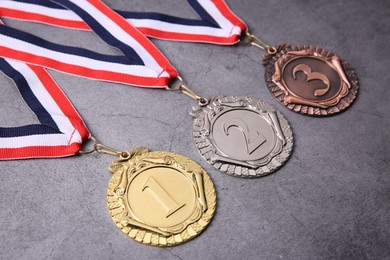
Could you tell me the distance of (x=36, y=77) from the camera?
2.06m

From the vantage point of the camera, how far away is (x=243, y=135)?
1.92 meters

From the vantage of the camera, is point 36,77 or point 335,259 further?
point 36,77

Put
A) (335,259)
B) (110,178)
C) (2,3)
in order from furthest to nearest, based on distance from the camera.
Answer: (2,3) < (110,178) < (335,259)

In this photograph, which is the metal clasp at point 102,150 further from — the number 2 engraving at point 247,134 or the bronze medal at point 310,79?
the bronze medal at point 310,79

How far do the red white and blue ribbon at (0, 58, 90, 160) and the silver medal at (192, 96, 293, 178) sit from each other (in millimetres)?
482

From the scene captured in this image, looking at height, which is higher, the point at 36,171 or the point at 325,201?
the point at 325,201

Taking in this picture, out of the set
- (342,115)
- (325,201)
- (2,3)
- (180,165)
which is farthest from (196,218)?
(2,3)

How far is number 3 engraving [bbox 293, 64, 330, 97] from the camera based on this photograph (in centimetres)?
209

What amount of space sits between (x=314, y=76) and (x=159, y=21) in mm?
772

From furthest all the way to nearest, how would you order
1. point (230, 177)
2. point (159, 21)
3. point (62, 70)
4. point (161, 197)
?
point (159, 21), point (62, 70), point (230, 177), point (161, 197)

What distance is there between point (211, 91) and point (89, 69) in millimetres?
545

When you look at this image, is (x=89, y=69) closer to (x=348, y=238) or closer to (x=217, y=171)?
(x=217, y=171)

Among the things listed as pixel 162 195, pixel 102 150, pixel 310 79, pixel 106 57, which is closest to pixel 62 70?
pixel 106 57

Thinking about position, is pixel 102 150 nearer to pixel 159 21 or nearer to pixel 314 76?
pixel 159 21
